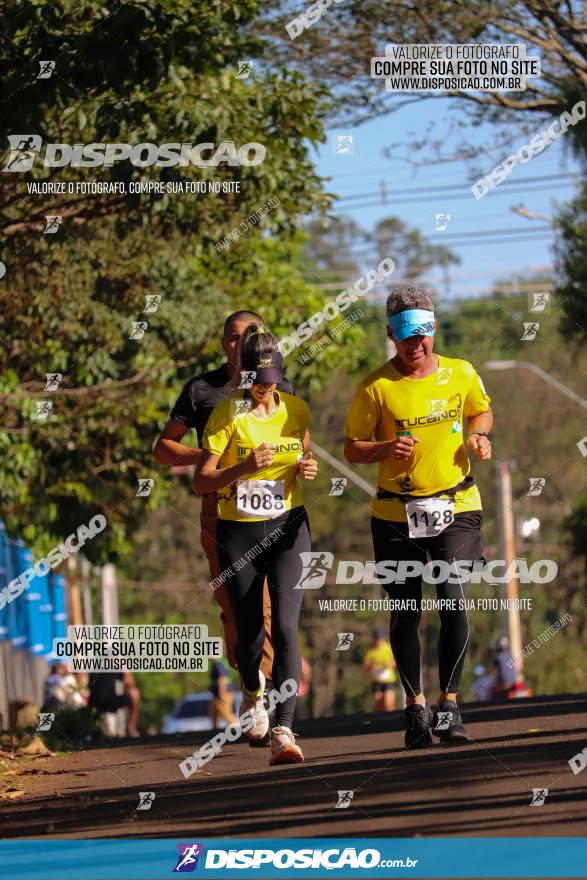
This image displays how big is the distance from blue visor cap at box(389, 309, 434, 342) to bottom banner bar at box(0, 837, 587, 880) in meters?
2.58

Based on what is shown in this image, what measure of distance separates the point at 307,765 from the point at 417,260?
60429 millimetres

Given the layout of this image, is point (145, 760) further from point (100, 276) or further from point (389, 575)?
point (100, 276)

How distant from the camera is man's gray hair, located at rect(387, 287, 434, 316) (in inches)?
301

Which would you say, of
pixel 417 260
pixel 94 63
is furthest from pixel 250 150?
pixel 417 260

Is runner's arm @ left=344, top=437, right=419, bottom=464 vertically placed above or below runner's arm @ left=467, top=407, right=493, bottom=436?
below

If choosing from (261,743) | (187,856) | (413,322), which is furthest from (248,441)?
(187,856)

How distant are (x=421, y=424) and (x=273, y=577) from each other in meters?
1.01

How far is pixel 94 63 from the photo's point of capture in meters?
11.8

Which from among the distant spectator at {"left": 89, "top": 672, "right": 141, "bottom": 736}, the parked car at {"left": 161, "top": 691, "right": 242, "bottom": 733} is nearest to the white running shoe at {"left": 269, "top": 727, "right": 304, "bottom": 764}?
the distant spectator at {"left": 89, "top": 672, "right": 141, "bottom": 736}

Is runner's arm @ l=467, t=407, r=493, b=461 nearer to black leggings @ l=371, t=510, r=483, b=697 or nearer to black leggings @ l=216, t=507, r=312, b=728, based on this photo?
black leggings @ l=371, t=510, r=483, b=697

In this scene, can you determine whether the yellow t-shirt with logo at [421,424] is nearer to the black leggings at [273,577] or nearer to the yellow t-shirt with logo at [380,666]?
the black leggings at [273,577]

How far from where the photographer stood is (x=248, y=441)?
25.9 ft

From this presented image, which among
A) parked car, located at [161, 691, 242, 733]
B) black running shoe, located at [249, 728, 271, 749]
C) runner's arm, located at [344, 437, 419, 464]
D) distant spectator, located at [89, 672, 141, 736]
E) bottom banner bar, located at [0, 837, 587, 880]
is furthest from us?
parked car, located at [161, 691, 242, 733]

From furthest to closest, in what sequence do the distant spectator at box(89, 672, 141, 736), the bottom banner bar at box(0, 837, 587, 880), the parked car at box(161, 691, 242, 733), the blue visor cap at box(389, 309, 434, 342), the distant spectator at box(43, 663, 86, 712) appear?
the parked car at box(161, 691, 242, 733), the distant spectator at box(89, 672, 141, 736), the distant spectator at box(43, 663, 86, 712), the blue visor cap at box(389, 309, 434, 342), the bottom banner bar at box(0, 837, 587, 880)
